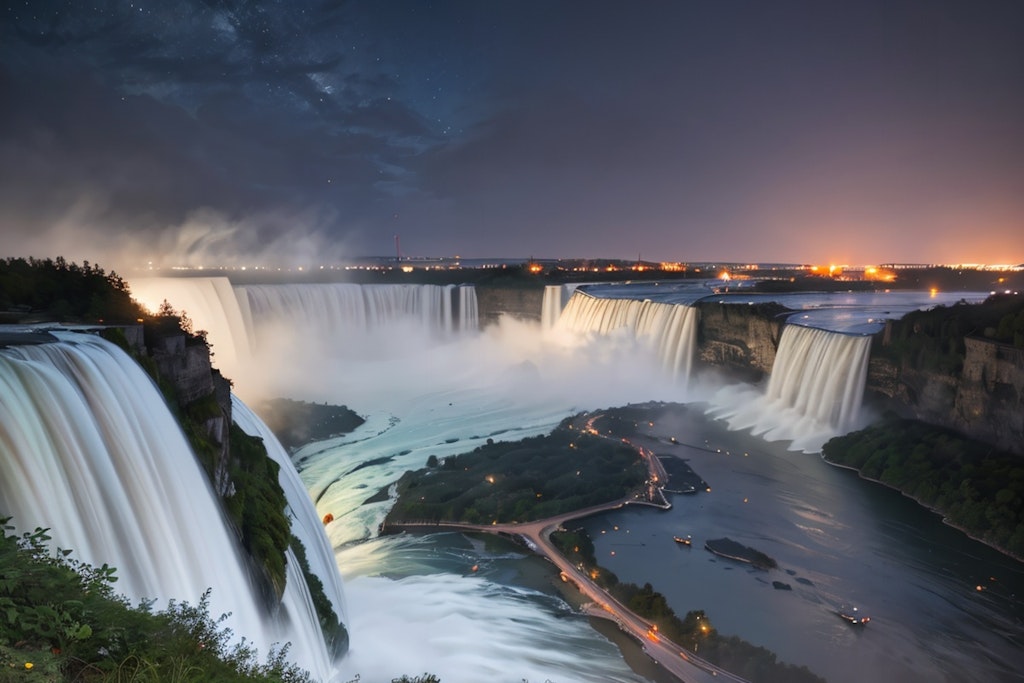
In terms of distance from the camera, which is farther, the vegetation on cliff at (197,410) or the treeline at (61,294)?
the treeline at (61,294)

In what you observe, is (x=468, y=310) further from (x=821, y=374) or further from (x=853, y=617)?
(x=853, y=617)

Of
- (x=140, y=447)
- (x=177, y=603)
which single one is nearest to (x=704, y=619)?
(x=177, y=603)

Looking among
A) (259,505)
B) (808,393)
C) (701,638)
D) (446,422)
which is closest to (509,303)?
(446,422)

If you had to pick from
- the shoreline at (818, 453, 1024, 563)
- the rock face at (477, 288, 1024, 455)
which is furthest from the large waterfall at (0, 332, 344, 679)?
the rock face at (477, 288, 1024, 455)

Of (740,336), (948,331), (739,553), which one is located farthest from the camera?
(740,336)

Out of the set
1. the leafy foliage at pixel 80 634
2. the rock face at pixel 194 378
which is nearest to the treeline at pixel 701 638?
the rock face at pixel 194 378

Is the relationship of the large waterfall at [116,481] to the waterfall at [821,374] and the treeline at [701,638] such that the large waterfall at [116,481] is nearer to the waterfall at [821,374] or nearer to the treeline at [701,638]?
the treeline at [701,638]
